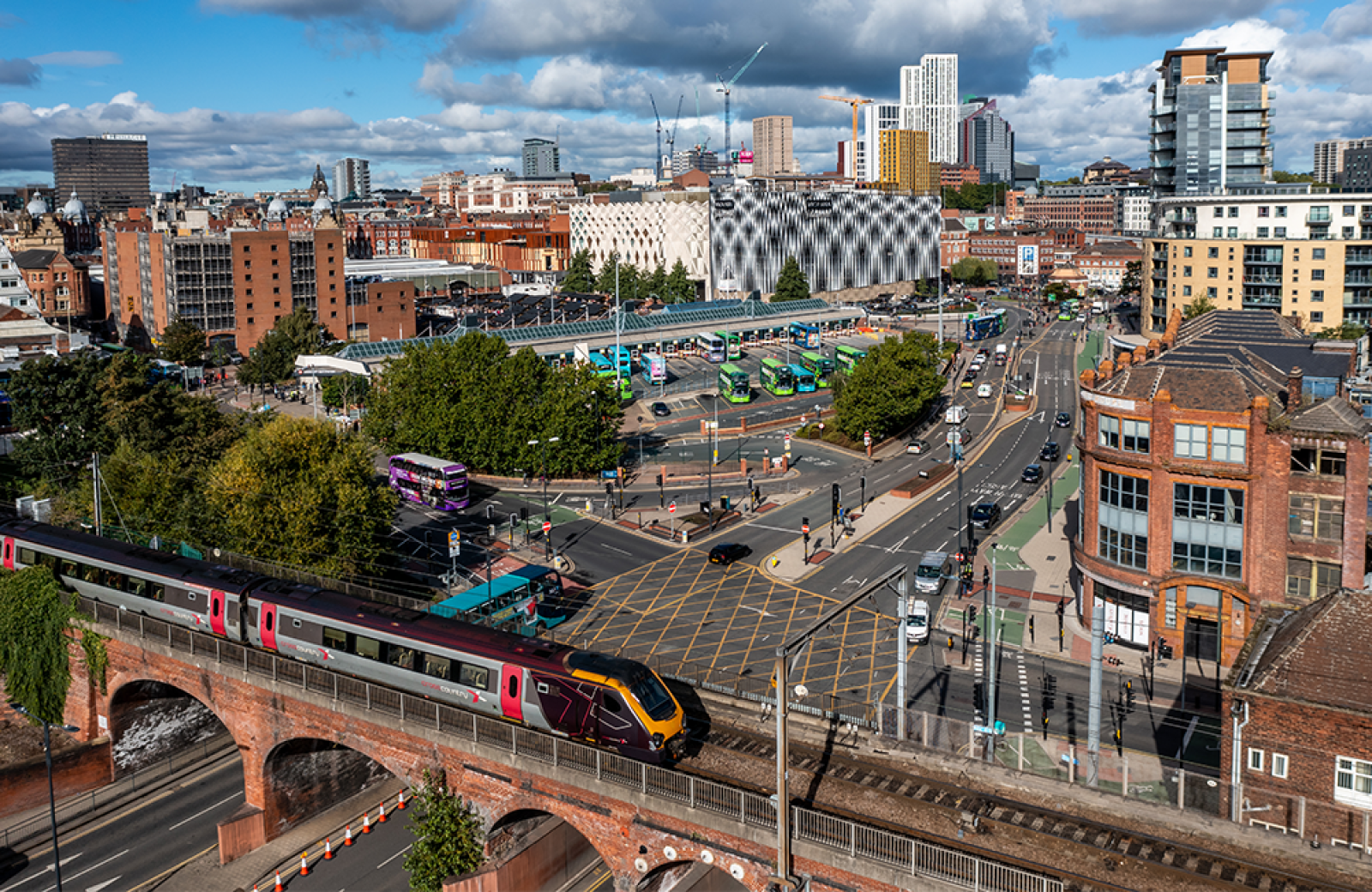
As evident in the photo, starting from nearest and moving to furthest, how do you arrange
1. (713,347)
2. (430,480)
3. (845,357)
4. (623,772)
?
(623,772)
(430,480)
(845,357)
(713,347)

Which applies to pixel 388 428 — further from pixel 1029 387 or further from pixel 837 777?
pixel 1029 387

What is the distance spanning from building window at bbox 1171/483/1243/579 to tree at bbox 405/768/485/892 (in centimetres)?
3176

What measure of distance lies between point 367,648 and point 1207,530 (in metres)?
34.1

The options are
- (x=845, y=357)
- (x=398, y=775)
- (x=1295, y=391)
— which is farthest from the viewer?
(x=845, y=357)

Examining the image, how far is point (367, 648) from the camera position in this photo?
35.6 m

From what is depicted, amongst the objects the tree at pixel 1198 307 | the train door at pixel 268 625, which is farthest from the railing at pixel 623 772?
the tree at pixel 1198 307

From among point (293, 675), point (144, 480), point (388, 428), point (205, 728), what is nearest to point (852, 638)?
point (293, 675)

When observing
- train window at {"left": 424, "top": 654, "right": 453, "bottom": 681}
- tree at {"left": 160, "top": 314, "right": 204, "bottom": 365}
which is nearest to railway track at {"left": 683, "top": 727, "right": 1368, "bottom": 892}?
train window at {"left": 424, "top": 654, "right": 453, "bottom": 681}

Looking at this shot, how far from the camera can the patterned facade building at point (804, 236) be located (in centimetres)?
17225

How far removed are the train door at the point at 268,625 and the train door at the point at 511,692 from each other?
35.6 feet

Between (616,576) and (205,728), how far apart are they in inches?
820

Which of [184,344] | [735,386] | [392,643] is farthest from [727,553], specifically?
[184,344]

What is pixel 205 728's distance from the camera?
46531 millimetres

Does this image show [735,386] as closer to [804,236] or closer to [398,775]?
[398,775]
